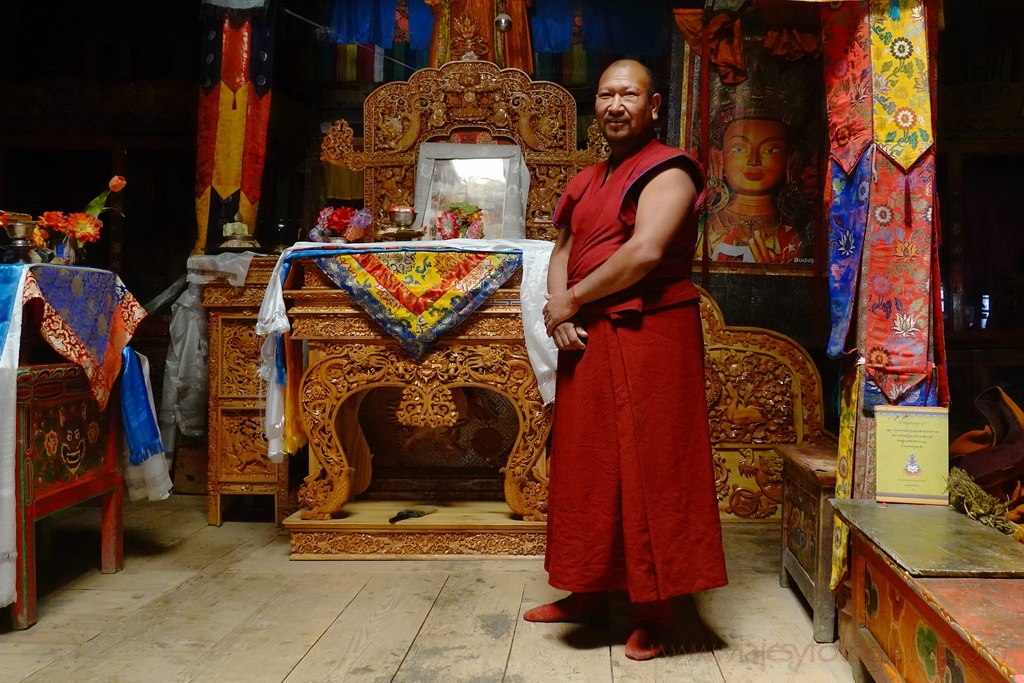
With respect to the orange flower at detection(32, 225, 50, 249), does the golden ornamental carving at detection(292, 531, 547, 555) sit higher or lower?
lower

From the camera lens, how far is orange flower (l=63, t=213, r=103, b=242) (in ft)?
8.19

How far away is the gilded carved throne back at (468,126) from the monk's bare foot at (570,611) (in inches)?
74.2

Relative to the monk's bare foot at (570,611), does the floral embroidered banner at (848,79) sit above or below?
above

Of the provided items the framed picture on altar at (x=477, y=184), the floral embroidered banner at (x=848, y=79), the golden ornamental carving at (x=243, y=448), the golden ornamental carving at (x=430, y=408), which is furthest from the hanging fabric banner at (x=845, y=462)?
the golden ornamental carving at (x=243, y=448)

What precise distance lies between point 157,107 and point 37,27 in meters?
1.07

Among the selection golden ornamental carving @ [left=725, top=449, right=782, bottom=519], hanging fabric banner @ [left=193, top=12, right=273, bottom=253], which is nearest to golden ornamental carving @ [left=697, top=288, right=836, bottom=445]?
golden ornamental carving @ [left=725, top=449, right=782, bottom=519]

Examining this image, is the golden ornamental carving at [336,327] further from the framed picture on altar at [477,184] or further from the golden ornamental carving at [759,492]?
the golden ornamental carving at [759,492]

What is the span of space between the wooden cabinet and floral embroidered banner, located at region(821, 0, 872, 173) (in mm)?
2376

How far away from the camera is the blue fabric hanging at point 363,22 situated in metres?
4.69

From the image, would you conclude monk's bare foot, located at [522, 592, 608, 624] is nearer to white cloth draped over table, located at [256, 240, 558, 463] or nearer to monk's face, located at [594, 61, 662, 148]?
white cloth draped over table, located at [256, 240, 558, 463]

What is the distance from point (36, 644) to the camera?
6.66 feet

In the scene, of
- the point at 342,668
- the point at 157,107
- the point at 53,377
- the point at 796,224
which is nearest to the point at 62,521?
the point at 53,377

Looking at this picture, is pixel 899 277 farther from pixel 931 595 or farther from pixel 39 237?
pixel 39 237

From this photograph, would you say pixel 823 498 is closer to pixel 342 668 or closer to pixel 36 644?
pixel 342 668
